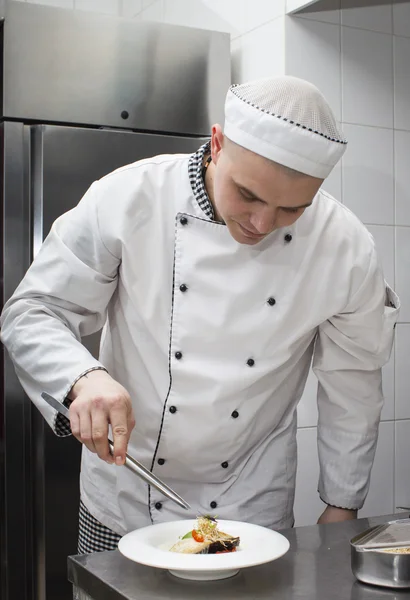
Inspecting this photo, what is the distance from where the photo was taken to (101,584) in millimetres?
1153

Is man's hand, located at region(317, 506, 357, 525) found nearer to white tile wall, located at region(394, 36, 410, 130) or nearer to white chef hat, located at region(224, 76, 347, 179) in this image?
white chef hat, located at region(224, 76, 347, 179)

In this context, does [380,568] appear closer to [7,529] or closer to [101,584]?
[101,584]

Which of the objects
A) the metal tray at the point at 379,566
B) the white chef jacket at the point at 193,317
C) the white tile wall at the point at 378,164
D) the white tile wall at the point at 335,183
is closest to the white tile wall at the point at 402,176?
the white tile wall at the point at 378,164

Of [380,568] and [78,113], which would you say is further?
[78,113]

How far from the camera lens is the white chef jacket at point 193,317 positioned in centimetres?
157

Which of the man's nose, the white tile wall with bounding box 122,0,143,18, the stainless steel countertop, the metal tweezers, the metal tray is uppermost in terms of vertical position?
the white tile wall with bounding box 122,0,143,18

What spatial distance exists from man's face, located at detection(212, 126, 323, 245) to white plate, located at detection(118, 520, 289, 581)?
50 cm

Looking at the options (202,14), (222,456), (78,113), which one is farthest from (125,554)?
(202,14)

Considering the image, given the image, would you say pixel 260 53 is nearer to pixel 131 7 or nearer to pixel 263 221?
pixel 131 7

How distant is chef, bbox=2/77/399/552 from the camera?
5.14 feet

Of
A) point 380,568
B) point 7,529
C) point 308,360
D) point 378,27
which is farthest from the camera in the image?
point 378,27

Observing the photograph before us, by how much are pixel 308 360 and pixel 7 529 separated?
1.11 m

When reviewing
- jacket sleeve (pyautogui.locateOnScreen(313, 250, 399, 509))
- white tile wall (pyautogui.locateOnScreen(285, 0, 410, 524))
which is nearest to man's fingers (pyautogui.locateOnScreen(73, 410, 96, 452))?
jacket sleeve (pyautogui.locateOnScreen(313, 250, 399, 509))

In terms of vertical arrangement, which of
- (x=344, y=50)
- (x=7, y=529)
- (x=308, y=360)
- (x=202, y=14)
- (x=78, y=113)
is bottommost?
(x=7, y=529)
